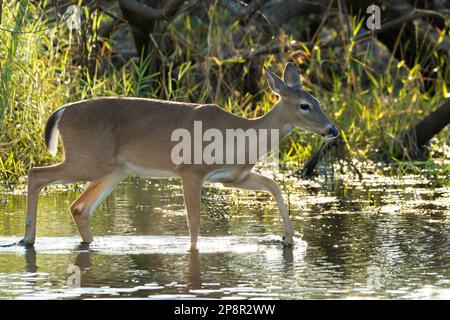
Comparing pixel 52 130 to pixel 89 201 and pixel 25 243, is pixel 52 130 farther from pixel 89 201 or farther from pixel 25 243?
pixel 25 243

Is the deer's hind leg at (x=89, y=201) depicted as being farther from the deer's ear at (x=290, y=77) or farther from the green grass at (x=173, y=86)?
the green grass at (x=173, y=86)

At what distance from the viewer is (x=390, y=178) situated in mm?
11562

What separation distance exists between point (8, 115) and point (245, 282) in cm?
439

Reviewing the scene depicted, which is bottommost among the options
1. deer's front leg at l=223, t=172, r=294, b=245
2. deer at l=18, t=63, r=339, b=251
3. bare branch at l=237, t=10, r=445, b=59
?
deer's front leg at l=223, t=172, r=294, b=245

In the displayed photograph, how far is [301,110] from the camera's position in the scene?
28.7 ft

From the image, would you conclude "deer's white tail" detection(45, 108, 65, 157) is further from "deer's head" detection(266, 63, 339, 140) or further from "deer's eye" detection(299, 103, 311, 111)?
"deer's eye" detection(299, 103, 311, 111)

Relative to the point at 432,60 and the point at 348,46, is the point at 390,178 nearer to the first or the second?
the point at 348,46

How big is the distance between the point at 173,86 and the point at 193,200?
18.1 feet

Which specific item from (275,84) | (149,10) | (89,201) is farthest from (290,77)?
(149,10)

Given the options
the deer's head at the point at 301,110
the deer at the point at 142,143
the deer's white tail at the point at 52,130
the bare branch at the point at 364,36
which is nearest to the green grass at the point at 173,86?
the bare branch at the point at 364,36

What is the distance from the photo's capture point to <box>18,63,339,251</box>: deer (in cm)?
853

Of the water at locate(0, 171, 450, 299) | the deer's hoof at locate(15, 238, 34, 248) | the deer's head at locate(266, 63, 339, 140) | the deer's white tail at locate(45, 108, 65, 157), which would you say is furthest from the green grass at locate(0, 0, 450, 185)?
the deer's head at locate(266, 63, 339, 140)

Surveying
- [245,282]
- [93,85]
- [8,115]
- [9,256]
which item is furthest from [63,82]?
[245,282]

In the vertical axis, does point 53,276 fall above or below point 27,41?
below
